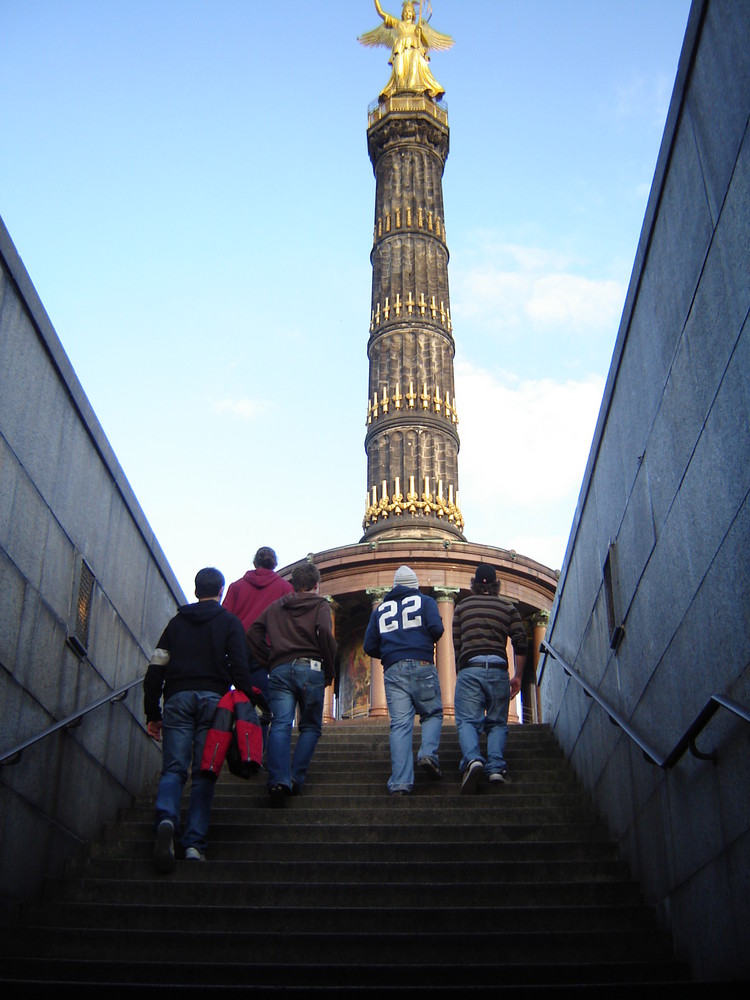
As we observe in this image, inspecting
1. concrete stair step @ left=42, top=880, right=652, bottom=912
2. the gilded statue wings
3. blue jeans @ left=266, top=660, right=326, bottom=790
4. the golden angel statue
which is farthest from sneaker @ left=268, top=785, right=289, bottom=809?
the gilded statue wings

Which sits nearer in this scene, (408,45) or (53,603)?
(53,603)

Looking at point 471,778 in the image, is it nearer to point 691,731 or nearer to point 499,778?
point 499,778

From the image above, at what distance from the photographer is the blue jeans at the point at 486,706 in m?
8.31

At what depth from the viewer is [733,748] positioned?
15.3 ft

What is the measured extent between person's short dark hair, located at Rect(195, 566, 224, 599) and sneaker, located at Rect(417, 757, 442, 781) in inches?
81.2

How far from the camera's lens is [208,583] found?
719 centimetres

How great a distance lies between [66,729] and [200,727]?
0.98 m

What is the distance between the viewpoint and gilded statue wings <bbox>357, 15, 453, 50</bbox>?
33.1 metres

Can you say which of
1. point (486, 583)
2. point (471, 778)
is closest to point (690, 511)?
point (471, 778)

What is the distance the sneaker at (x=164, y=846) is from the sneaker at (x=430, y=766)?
2.38 m

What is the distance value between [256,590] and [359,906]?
12.2 ft

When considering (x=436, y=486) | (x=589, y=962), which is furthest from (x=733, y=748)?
(x=436, y=486)

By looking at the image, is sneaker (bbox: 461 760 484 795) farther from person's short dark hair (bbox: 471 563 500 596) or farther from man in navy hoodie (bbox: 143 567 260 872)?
man in navy hoodie (bbox: 143 567 260 872)

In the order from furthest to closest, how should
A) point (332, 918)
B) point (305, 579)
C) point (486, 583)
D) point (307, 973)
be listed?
point (486, 583), point (305, 579), point (332, 918), point (307, 973)
